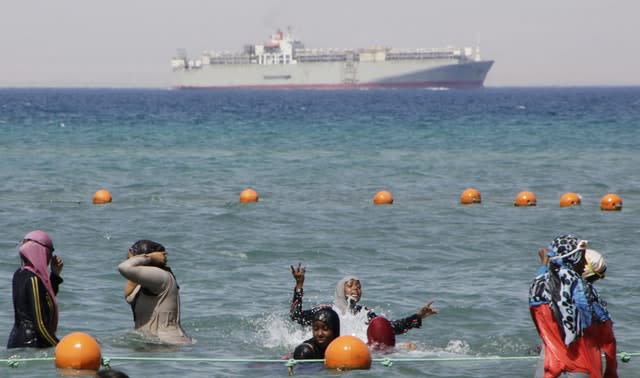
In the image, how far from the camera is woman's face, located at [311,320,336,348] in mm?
9875

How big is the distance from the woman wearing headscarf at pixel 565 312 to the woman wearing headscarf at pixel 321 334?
2.54 m

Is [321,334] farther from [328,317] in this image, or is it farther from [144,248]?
[144,248]

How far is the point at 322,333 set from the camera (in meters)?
9.94

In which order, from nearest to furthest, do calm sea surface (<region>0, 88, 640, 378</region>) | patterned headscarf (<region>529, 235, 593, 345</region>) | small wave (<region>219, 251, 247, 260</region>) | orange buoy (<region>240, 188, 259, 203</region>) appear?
patterned headscarf (<region>529, 235, 593, 345</region>)
calm sea surface (<region>0, 88, 640, 378</region>)
small wave (<region>219, 251, 247, 260</region>)
orange buoy (<region>240, 188, 259, 203</region>)

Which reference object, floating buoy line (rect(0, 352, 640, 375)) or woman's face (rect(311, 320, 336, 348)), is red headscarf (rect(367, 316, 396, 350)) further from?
woman's face (rect(311, 320, 336, 348))

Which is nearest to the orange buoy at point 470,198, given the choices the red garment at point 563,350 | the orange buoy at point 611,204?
the orange buoy at point 611,204

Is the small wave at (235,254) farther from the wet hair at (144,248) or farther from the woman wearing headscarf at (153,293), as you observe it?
the wet hair at (144,248)

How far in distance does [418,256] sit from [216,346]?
7.16 metres

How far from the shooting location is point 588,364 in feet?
25.0

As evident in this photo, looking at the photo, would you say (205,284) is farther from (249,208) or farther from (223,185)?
(223,185)

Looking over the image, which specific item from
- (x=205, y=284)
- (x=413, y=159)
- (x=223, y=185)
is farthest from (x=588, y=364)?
(x=413, y=159)

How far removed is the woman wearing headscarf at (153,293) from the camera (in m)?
9.87

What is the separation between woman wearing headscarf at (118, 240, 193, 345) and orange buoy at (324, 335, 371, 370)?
4.93ft

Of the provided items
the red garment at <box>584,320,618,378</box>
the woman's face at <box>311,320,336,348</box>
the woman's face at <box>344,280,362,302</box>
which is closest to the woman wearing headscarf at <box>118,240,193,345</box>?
the woman's face at <box>311,320,336,348</box>
